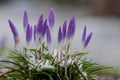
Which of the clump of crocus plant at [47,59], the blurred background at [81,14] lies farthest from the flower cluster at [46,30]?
the blurred background at [81,14]

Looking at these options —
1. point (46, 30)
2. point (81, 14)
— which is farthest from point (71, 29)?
point (81, 14)

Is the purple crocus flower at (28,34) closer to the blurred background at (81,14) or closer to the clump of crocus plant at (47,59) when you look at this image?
the clump of crocus plant at (47,59)

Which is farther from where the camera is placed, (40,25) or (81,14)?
(81,14)

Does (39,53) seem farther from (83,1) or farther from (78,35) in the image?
(83,1)

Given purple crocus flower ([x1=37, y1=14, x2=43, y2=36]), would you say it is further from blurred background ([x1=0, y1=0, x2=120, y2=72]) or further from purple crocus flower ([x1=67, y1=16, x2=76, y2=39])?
blurred background ([x1=0, y1=0, x2=120, y2=72])

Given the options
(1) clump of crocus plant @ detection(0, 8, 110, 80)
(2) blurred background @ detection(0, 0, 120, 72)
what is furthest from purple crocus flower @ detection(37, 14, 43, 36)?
(2) blurred background @ detection(0, 0, 120, 72)

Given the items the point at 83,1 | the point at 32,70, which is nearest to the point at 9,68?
the point at 32,70

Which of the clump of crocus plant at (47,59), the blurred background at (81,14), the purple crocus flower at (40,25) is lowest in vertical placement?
the clump of crocus plant at (47,59)

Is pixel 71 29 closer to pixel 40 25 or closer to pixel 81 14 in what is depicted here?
pixel 40 25
